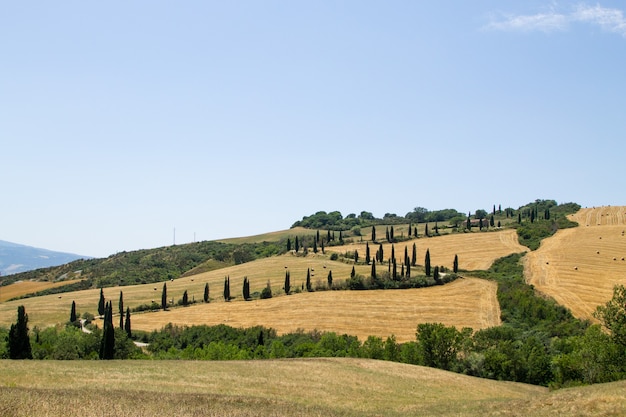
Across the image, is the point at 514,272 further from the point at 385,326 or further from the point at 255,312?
the point at 255,312

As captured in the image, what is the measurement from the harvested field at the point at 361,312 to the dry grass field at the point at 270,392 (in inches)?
1997

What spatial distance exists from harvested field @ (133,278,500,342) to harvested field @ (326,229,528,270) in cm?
2044

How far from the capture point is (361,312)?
110312 mm

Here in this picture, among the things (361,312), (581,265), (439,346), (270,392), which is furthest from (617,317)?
(581,265)

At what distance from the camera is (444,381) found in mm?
45062

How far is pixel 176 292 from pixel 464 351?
92.6m

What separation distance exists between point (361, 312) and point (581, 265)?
59.6m

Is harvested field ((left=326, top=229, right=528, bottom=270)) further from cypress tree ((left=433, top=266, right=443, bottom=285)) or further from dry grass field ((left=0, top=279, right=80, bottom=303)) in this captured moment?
dry grass field ((left=0, top=279, right=80, bottom=303))

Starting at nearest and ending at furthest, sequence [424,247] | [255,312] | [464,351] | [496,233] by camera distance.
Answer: [464,351] → [255,312] → [424,247] → [496,233]

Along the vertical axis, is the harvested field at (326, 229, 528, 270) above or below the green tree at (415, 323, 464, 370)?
above

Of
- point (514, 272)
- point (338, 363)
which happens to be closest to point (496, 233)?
point (514, 272)

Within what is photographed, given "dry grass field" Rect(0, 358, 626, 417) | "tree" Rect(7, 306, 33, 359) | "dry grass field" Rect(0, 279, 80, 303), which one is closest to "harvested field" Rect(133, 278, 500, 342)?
"dry grass field" Rect(0, 358, 626, 417)

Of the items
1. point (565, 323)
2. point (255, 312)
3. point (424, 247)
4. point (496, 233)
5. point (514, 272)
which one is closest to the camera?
point (565, 323)

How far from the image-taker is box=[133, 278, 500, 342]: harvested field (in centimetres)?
10188
